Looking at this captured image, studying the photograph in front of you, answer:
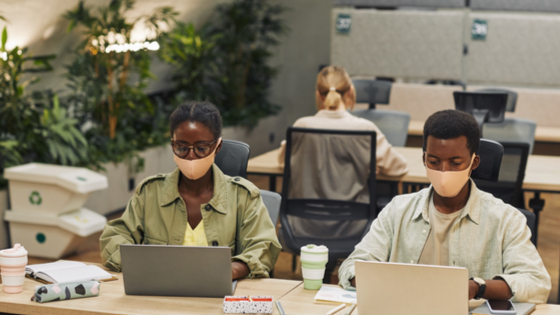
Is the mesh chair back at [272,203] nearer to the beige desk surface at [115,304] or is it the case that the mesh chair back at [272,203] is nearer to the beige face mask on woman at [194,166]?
the beige face mask on woman at [194,166]

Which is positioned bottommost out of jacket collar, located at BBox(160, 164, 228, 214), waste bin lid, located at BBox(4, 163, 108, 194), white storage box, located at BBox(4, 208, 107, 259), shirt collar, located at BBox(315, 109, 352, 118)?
white storage box, located at BBox(4, 208, 107, 259)

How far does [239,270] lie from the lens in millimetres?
1780

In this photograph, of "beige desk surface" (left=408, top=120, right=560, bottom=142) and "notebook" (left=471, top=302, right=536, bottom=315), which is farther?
"beige desk surface" (left=408, top=120, right=560, bottom=142)

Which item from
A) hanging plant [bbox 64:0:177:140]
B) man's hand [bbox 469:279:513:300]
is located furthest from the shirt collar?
hanging plant [bbox 64:0:177:140]

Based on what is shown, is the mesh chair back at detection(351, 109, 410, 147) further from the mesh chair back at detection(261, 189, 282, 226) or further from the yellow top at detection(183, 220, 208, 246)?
the yellow top at detection(183, 220, 208, 246)

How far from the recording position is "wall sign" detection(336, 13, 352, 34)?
5.21 metres

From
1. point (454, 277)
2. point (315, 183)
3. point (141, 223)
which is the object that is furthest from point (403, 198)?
point (315, 183)

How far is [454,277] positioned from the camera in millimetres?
1374

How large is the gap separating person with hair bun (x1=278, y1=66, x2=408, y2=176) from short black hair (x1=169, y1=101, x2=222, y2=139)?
1091 millimetres

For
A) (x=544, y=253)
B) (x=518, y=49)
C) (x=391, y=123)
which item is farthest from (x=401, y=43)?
(x=544, y=253)

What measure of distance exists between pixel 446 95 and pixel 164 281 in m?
3.77

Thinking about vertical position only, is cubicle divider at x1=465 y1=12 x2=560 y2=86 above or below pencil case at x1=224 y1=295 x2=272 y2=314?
above

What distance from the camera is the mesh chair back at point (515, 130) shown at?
3.75m

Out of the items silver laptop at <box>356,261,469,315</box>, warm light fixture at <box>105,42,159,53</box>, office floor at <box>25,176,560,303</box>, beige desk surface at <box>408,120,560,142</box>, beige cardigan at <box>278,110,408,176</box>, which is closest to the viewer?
silver laptop at <box>356,261,469,315</box>
